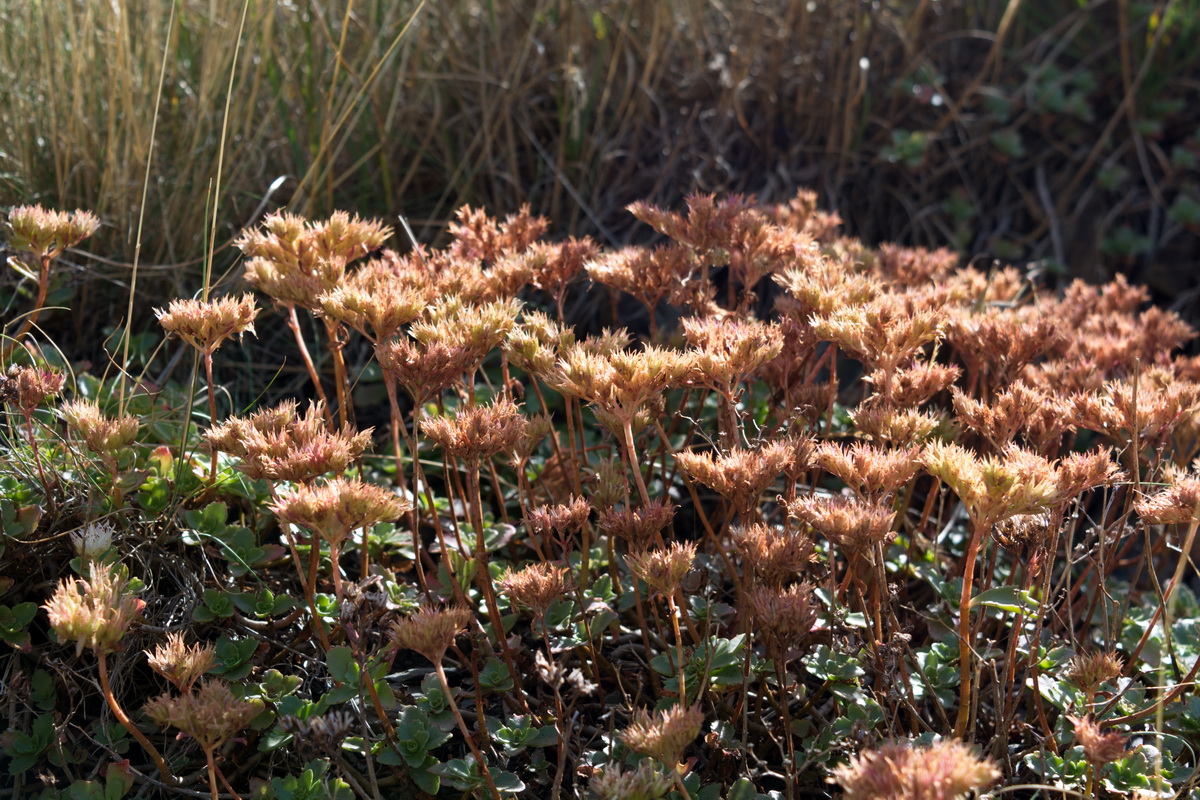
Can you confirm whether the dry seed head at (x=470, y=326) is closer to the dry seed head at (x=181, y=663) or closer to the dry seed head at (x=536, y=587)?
the dry seed head at (x=536, y=587)

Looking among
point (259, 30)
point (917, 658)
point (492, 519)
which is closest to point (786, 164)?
point (259, 30)

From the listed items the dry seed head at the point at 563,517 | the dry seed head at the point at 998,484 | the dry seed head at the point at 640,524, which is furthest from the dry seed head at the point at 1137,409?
the dry seed head at the point at 563,517

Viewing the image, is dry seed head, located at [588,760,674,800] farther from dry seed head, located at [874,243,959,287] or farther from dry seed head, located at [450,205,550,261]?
dry seed head, located at [874,243,959,287]

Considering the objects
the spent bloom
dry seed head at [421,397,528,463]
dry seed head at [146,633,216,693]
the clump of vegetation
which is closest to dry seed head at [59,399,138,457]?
the clump of vegetation

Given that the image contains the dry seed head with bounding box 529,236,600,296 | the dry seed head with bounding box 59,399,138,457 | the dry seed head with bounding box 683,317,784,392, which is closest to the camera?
the dry seed head with bounding box 683,317,784,392

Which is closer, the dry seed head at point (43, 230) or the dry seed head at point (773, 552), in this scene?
the dry seed head at point (773, 552)

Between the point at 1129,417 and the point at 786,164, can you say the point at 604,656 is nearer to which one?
the point at 1129,417

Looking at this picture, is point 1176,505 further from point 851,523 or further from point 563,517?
point 563,517
